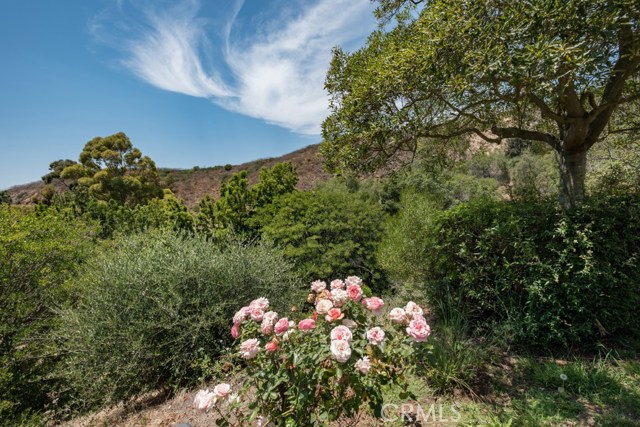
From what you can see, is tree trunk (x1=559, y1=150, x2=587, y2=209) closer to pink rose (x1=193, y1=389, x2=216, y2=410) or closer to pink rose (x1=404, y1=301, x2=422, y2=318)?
pink rose (x1=404, y1=301, x2=422, y2=318)

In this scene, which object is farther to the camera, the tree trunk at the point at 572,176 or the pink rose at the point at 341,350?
the tree trunk at the point at 572,176

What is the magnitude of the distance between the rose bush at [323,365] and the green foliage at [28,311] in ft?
11.1

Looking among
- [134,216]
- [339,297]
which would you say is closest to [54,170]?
[134,216]

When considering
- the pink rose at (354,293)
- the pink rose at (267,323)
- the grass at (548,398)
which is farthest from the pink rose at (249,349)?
the grass at (548,398)

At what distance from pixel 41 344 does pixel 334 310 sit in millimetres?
4830

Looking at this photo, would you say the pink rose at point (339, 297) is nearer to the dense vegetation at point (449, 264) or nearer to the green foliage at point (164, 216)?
the dense vegetation at point (449, 264)

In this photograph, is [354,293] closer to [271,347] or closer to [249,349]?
[271,347]

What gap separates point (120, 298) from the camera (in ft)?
12.4

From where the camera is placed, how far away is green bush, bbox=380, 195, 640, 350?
3229 millimetres

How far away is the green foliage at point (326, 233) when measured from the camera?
6.82 metres

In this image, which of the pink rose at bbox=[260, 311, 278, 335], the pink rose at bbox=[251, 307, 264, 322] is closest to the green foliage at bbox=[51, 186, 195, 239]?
the pink rose at bbox=[251, 307, 264, 322]

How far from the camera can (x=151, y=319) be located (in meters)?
3.62

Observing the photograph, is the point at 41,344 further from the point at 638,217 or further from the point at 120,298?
the point at 638,217

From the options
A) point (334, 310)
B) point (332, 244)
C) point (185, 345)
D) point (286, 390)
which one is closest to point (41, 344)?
point (185, 345)
